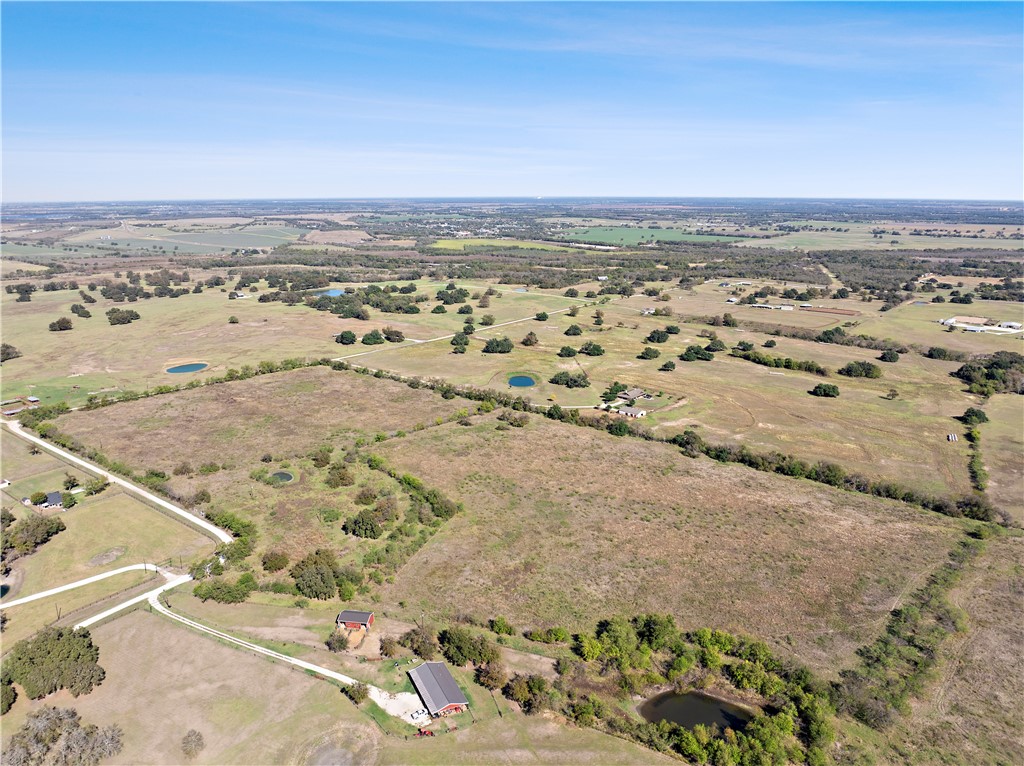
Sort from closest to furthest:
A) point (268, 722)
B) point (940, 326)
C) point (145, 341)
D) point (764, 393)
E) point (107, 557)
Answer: point (268, 722) < point (107, 557) < point (764, 393) < point (145, 341) < point (940, 326)

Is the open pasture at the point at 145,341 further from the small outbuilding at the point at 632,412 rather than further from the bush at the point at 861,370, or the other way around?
the bush at the point at 861,370

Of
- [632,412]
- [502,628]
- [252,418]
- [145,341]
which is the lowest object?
[502,628]

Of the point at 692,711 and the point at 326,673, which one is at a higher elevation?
the point at 326,673

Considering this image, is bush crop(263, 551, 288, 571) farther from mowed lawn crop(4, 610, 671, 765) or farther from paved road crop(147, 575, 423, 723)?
mowed lawn crop(4, 610, 671, 765)

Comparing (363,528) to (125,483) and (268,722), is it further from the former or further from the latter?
(125,483)

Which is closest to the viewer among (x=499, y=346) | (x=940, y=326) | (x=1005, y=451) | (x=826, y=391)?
(x=1005, y=451)

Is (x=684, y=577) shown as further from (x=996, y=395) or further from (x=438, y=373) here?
(x=996, y=395)

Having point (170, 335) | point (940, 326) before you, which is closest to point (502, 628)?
point (170, 335)

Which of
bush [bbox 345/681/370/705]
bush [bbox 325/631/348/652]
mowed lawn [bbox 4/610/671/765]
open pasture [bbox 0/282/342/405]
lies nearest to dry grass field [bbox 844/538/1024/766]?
mowed lawn [bbox 4/610/671/765]
